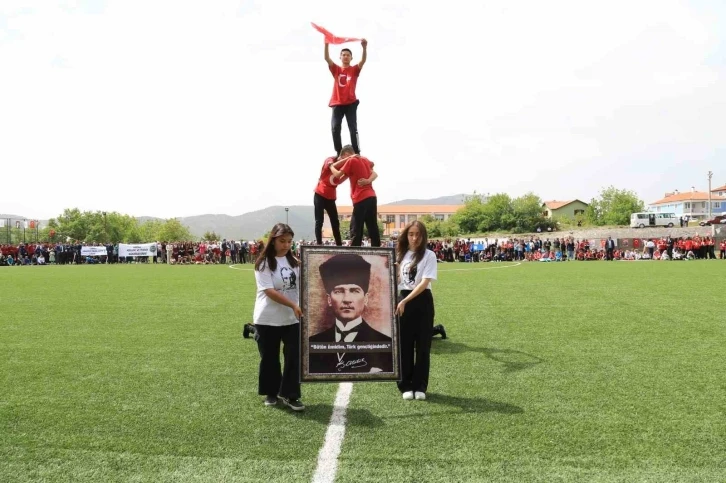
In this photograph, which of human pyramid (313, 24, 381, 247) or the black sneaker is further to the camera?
human pyramid (313, 24, 381, 247)

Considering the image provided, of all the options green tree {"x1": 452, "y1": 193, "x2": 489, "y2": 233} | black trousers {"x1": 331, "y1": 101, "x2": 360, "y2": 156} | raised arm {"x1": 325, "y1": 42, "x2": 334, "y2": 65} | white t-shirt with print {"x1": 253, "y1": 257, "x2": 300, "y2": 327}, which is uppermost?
green tree {"x1": 452, "y1": 193, "x2": 489, "y2": 233}

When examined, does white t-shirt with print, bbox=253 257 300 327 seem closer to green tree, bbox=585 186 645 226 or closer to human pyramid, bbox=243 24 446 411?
human pyramid, bbox=243 24 446 411

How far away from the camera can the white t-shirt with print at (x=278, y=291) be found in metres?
6.05

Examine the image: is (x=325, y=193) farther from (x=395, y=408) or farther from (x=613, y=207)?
(x=613, y=207)

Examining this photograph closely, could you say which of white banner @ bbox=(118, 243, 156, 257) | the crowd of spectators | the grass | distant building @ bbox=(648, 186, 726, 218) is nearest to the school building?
distant building @ bbox=(648, 186, 726, 218)

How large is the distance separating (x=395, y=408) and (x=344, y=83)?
478 cm

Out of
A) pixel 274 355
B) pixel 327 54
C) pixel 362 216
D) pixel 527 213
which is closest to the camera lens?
pixel 274 355

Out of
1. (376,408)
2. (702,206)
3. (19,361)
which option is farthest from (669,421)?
(702,206)

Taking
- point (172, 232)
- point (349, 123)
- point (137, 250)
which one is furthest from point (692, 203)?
point (349, 123)

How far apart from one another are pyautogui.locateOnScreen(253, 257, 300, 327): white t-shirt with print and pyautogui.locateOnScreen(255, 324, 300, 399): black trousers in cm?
8

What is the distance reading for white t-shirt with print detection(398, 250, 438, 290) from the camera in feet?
21.2

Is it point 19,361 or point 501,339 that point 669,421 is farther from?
point 19,361

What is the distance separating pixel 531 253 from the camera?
46688 mm

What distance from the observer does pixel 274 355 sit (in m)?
6.25
